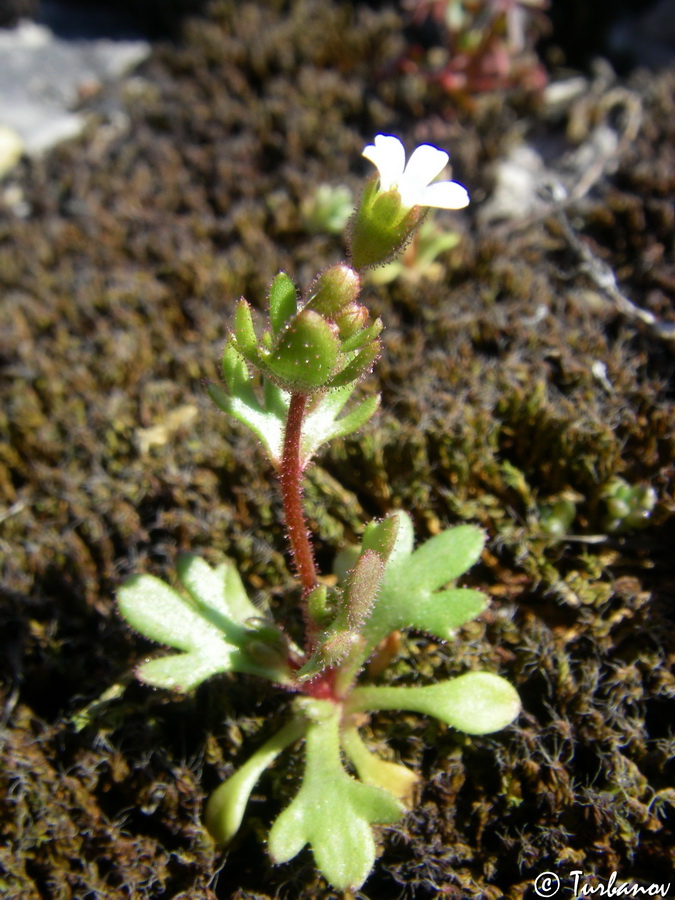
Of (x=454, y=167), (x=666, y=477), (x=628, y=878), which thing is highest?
(x=454, y=167)

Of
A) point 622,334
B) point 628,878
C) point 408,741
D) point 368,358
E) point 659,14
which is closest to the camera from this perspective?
point 368,358

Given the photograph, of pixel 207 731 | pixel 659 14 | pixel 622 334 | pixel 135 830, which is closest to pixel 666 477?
pixel 622 334

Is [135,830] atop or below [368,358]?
below

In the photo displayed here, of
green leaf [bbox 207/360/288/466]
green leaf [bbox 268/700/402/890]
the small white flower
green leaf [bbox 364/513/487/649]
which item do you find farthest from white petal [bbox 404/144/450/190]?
green leaf [bbox 268/700/402/890]

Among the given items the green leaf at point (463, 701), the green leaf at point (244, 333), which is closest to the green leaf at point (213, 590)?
the green leaf at point (463, 701)

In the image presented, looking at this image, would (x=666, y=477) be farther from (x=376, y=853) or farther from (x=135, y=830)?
(x=135, y=830)

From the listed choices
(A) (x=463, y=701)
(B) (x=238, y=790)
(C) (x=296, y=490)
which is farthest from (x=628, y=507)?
(B) (x=238, y=790)
